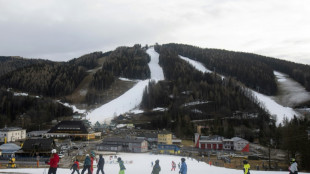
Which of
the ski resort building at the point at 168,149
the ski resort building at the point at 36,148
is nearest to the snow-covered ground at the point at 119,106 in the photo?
the ski resort building at the point at 168,149

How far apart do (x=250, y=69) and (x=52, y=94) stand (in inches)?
4450

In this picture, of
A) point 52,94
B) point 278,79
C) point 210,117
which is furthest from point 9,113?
point 278,79

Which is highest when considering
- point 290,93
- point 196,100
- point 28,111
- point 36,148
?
point 290,93

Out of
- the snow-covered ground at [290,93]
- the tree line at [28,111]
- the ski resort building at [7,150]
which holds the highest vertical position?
the snow-covered ground at [290,93]

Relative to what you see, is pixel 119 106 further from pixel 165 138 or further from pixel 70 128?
pixel 165 138

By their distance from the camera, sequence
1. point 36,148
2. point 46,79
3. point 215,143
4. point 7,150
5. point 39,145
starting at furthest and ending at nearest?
point 46,79
point 215,143
point 7,150
point 39,145
point 36,148

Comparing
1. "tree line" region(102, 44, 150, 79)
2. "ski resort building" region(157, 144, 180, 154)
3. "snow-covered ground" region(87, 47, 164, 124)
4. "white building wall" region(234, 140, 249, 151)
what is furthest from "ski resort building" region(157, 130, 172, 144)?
"tree line" region(102, 44, 150, 79)

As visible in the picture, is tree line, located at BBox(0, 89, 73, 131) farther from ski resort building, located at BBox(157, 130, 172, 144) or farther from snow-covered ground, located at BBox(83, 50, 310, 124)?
ski resort building, located at BBox(157, 130, 172, 144)

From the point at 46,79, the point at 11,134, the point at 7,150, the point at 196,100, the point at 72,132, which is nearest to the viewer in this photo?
the point at 7,150

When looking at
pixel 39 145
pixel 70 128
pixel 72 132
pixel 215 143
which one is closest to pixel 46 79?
pixel 70 128

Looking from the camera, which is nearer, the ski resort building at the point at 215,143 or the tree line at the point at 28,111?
the ski resort building at the point at 215,143

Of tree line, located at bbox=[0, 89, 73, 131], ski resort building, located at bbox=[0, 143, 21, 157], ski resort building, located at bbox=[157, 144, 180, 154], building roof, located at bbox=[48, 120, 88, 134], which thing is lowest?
ski resort building, located at bbox=[157, 144, 180, 154]

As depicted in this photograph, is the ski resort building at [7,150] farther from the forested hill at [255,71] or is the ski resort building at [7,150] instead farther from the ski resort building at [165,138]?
the forested hill at [255,71]

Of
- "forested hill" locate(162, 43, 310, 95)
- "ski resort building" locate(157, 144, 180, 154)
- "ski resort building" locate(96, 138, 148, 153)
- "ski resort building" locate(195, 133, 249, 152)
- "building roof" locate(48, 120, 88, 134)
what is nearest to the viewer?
"ski resort building" locate(157, 144, 180, 154)
